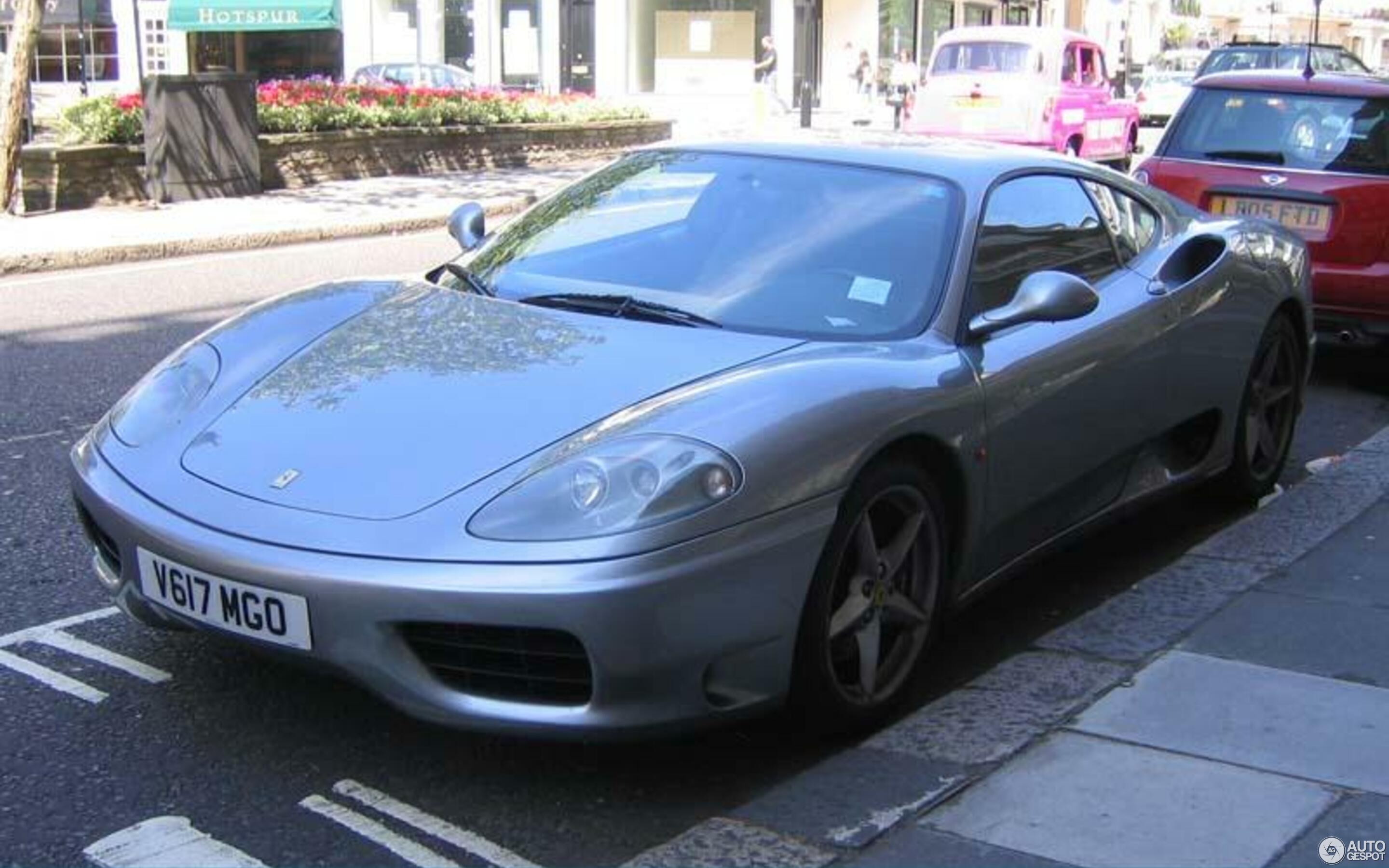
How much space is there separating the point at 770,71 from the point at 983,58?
14990 mm

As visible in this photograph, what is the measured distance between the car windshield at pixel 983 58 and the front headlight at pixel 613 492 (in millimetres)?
17591

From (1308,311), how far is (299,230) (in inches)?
387

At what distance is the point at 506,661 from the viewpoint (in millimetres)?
3027

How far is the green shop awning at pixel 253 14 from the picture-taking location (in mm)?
25844

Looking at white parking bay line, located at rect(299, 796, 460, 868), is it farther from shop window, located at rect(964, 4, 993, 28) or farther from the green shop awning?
shop window, located at rect(964, 4, 993, 28)

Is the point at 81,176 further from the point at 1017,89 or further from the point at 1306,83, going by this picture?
the point at 1017,89

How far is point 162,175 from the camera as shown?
1487cm

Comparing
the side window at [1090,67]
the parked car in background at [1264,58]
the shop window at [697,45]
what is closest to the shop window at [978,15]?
the shop window at [697,45]

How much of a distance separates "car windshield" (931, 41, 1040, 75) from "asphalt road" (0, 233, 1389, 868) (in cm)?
1567

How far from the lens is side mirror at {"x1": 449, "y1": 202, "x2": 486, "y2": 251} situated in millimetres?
4930

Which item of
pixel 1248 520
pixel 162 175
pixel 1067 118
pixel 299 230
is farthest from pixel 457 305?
pixel 1067 118

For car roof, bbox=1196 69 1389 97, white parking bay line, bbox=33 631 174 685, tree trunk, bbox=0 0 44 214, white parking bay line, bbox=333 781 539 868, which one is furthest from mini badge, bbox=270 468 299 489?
tree trunk, bbox=0 0 44 214

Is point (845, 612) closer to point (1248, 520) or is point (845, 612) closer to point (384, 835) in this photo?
point (384, 835)

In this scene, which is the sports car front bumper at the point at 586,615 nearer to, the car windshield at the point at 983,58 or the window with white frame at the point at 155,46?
the car windshield at the point at 983,58
